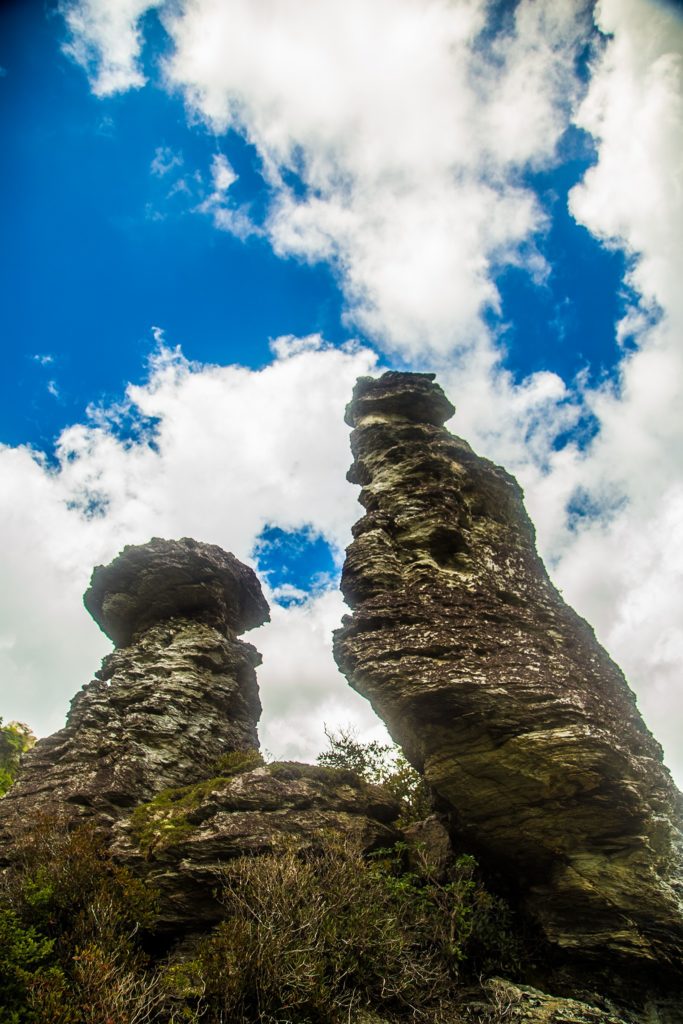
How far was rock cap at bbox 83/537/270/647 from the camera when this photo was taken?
72.5 ft

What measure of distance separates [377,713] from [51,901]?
8321 mm

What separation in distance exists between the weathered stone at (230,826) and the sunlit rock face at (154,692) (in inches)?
70.8

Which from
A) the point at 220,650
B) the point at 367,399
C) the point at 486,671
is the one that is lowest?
the point at 486,671

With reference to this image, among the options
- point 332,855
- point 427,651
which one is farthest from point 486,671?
point 332,855

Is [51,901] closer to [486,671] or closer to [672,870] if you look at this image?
[486,671]

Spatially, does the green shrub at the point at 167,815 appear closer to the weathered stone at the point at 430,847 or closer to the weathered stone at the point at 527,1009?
the weathered stone at the point at 430,847

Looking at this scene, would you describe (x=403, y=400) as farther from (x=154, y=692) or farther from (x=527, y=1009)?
(x=527, y=1009)

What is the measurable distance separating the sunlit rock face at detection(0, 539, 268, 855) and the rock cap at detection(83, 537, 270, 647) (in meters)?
0.05

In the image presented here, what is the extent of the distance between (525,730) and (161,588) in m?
16.1

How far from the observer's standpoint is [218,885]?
38.8 ft

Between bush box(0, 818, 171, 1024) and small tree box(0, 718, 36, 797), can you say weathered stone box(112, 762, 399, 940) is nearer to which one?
bush box(0, 818, 171, 1024)

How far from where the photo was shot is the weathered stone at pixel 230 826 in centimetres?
1182

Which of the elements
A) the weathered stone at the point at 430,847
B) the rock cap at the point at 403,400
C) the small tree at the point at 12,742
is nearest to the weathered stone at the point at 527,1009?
the weathered stone at the point at 430,847

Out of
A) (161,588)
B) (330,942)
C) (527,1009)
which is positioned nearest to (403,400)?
(161,588)
